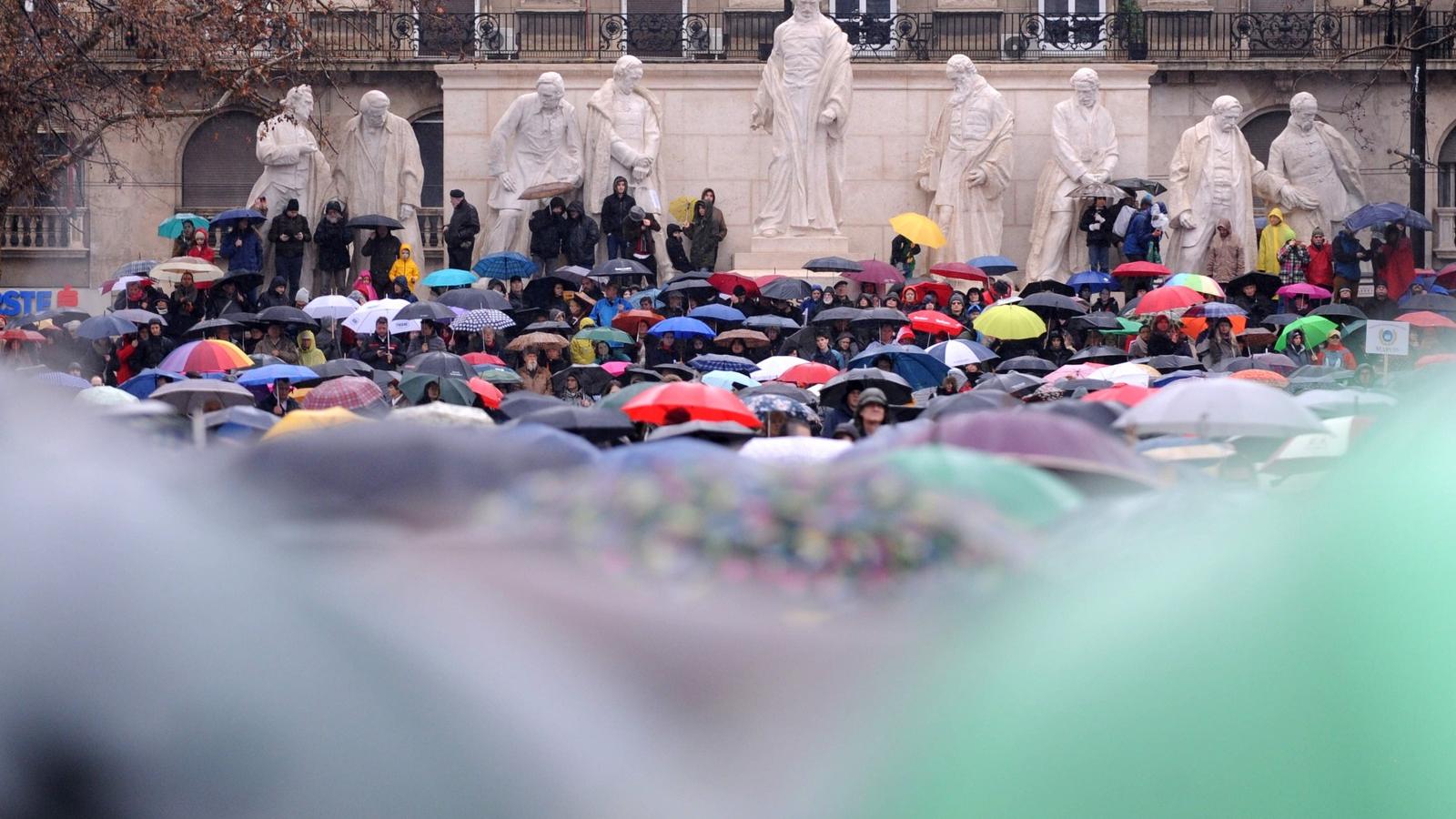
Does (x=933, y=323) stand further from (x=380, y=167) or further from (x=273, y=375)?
(x=380, y=167)

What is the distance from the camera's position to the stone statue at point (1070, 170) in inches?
1030

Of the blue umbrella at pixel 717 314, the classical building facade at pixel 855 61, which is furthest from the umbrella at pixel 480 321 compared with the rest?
the classical building facade at pixel 855 61

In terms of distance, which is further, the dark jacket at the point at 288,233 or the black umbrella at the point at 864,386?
the dark jacket at the point at 288,233

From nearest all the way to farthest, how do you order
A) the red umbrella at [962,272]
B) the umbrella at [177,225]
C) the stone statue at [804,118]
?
1. the red umbrella at [962,272]
2. the stone statue at [804,118]
3. the umbrella at [177,225]

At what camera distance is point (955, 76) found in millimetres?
26016

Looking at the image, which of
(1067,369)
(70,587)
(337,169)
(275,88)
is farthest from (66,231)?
(70,587)

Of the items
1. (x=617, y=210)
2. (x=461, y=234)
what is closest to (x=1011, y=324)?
(x=617, y=210)

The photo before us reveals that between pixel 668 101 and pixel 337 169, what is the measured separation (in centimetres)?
415

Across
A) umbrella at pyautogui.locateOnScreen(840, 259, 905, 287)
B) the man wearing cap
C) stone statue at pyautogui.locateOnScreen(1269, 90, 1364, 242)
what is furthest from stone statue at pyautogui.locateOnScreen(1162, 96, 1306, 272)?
the man wearing cap

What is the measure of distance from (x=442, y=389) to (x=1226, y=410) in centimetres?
792

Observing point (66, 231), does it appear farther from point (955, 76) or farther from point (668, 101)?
point (955, 76)

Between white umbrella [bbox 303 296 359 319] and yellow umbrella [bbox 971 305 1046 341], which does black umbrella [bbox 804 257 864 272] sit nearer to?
yellow umbrella [bbox 971 305 1046 341]

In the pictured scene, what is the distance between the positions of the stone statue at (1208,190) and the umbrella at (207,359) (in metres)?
12.2

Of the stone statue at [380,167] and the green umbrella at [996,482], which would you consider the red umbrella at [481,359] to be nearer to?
the stone statue at [380,167]
